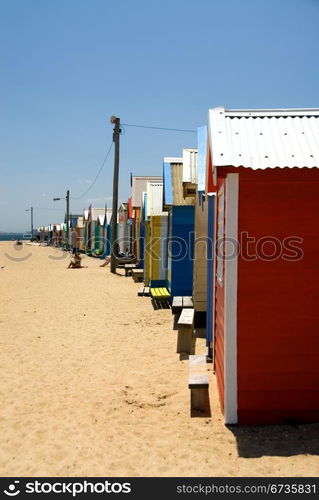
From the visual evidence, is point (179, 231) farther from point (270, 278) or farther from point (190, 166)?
point (270, 278)

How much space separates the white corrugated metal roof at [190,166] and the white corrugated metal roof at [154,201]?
3929 mm

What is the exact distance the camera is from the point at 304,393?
15.0ft

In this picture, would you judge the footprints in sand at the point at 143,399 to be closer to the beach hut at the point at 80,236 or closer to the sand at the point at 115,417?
the sand at the point at 115,417

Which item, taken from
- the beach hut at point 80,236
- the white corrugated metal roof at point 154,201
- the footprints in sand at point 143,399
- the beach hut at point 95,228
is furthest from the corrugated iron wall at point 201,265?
the beach hut at point 80,236

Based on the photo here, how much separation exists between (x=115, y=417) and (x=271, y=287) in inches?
91.3

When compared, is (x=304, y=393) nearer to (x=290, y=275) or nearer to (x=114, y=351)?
(x=290, y=275)

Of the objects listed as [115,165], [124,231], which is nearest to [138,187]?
[115,165]

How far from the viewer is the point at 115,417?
502 centimetres

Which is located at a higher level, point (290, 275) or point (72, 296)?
point (290, 275)

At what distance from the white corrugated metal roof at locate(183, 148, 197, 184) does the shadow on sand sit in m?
5.76

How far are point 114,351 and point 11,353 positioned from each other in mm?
1773

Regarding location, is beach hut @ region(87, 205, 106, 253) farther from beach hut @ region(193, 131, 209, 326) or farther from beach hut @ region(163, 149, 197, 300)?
beach hut @ region(193, 131, 209, 326)

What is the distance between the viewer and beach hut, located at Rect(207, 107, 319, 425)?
4.48 metres
